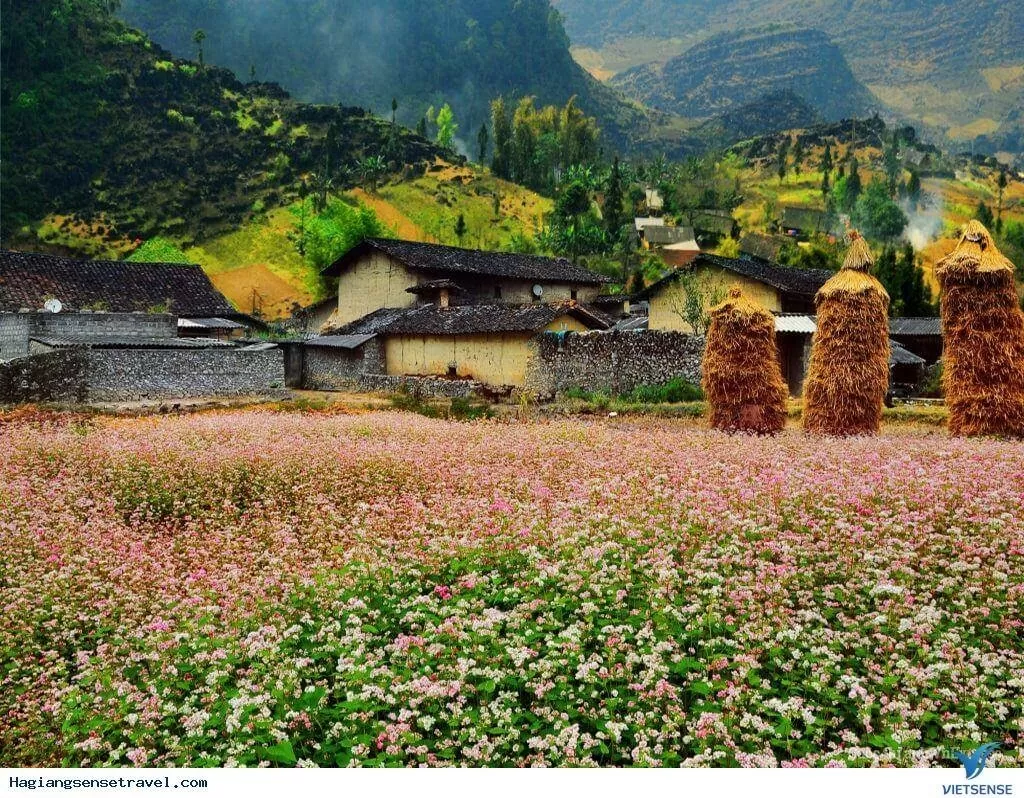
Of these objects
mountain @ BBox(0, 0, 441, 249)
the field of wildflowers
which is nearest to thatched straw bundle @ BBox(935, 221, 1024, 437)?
the field of wildflowers

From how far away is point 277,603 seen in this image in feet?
23.3

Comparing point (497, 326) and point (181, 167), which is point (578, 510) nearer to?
point (497, 326)

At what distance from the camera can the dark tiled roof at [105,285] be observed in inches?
1379

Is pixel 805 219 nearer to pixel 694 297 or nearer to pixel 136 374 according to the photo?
pixel 694 297

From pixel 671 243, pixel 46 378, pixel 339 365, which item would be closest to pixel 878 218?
pixel 671 243

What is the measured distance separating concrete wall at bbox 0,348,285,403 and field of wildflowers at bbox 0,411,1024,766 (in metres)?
14.6

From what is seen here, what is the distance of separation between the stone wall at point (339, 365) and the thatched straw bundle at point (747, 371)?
19926mm

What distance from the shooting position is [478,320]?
111 ft

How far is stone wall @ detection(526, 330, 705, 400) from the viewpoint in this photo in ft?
101

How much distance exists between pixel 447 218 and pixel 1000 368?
73889mm

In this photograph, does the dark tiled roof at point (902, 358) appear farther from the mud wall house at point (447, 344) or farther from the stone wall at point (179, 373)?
the stone wall at point (179, 373)

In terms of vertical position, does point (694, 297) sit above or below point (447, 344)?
above

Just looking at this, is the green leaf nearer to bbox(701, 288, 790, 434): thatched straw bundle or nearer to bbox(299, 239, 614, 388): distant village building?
bbox(701, 288, 790, 434): thatched straw bundle
